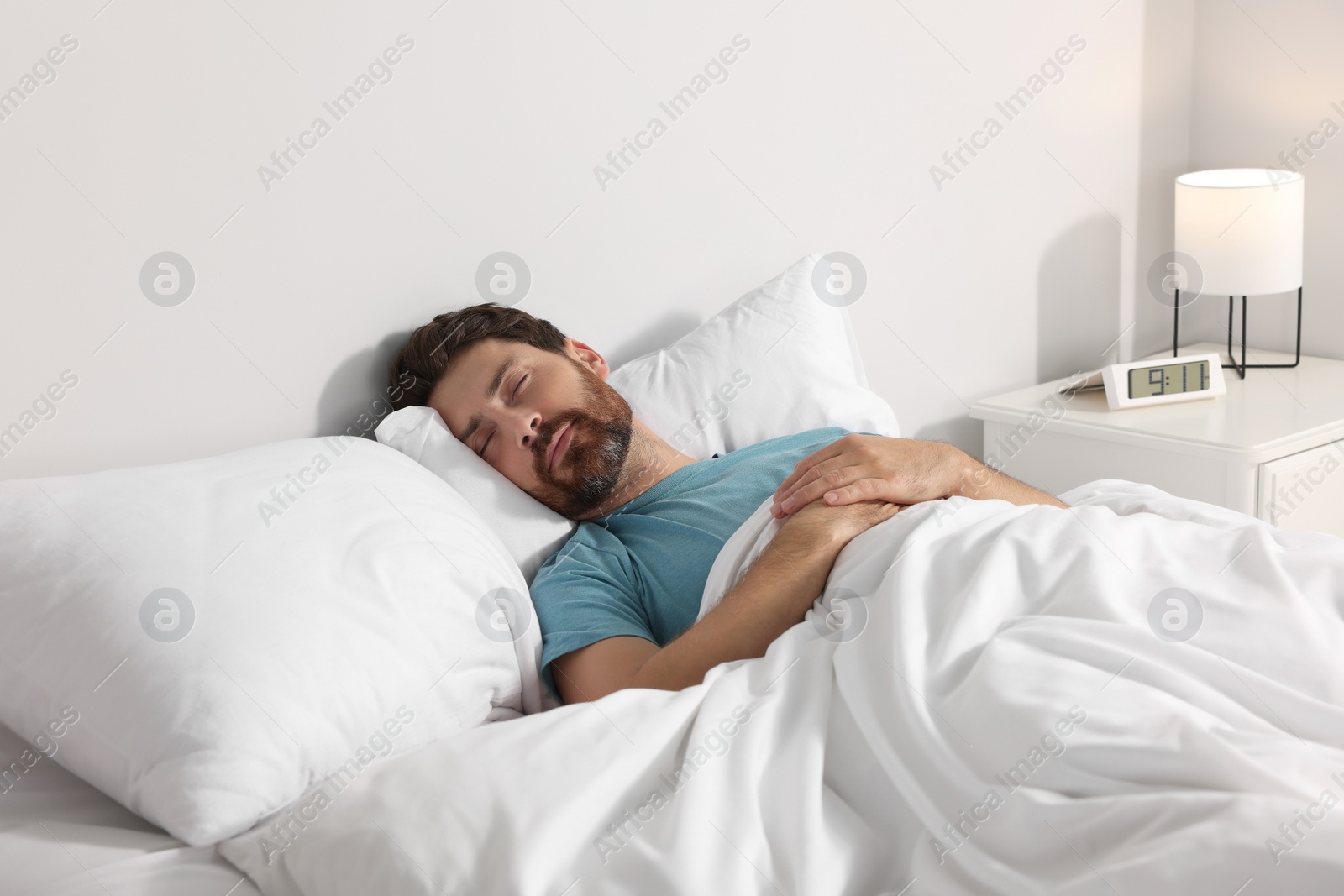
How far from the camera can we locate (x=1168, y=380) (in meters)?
2.10

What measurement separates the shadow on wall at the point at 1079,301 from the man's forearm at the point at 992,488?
0.93m

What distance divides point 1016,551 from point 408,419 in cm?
80

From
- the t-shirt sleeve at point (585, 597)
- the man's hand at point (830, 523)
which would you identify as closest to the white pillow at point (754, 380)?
the t-shirt sleeve at point (585, 597)

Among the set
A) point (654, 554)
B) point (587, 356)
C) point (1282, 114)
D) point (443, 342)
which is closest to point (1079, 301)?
point (1282, 114)

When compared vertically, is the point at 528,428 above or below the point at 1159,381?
above

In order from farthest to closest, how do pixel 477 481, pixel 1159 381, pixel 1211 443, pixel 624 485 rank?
1. pixel 1159 381
2. pixel 1211 443
3. pixel 624 485
4. pixel 477 481

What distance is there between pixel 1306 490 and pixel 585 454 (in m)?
1.36

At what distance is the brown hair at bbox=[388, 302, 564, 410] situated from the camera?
1449mm

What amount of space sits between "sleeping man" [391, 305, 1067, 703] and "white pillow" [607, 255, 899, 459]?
0.17ft

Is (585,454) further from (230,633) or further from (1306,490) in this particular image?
(1306,490)

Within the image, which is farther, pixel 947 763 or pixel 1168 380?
pixel 1168 380

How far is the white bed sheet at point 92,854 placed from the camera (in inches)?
34.4


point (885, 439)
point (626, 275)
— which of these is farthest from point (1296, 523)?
point (626, 275)

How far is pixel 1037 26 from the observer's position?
86.5 inches
